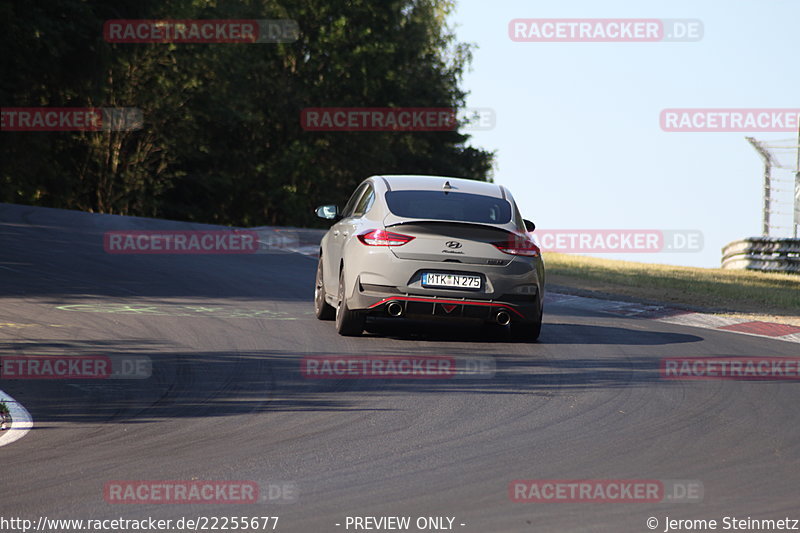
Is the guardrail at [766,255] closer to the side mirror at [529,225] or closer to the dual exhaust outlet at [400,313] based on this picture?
the side mirror at [529,225]

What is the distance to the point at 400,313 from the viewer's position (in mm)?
12367

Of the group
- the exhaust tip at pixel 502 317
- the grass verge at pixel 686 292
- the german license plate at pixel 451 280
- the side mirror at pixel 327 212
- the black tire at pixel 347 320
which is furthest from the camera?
the grass verge at pixel 686 292

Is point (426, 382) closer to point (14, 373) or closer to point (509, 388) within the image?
point (509, 388)

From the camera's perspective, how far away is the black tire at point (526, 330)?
1298 cm

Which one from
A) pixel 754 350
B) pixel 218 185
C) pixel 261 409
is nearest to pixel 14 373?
pixel 261 409

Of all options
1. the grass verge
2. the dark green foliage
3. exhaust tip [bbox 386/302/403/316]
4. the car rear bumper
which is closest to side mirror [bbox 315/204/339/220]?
the car rear bumper

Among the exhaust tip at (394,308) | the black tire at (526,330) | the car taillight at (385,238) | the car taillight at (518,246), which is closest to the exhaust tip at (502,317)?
the black tire at (526,330)

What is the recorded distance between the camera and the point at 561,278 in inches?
946

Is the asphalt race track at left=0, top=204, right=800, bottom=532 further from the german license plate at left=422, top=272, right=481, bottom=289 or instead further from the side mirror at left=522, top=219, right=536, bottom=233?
the side mirror at left=522, top=219, right=536, bottom=233

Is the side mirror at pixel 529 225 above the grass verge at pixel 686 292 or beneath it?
above

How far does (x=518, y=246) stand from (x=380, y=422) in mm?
4507

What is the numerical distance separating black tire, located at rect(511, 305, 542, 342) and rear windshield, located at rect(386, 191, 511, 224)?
3.69 feet

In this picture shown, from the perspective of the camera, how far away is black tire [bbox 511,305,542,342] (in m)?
13.0

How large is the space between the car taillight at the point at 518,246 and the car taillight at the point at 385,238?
952 millimetres
